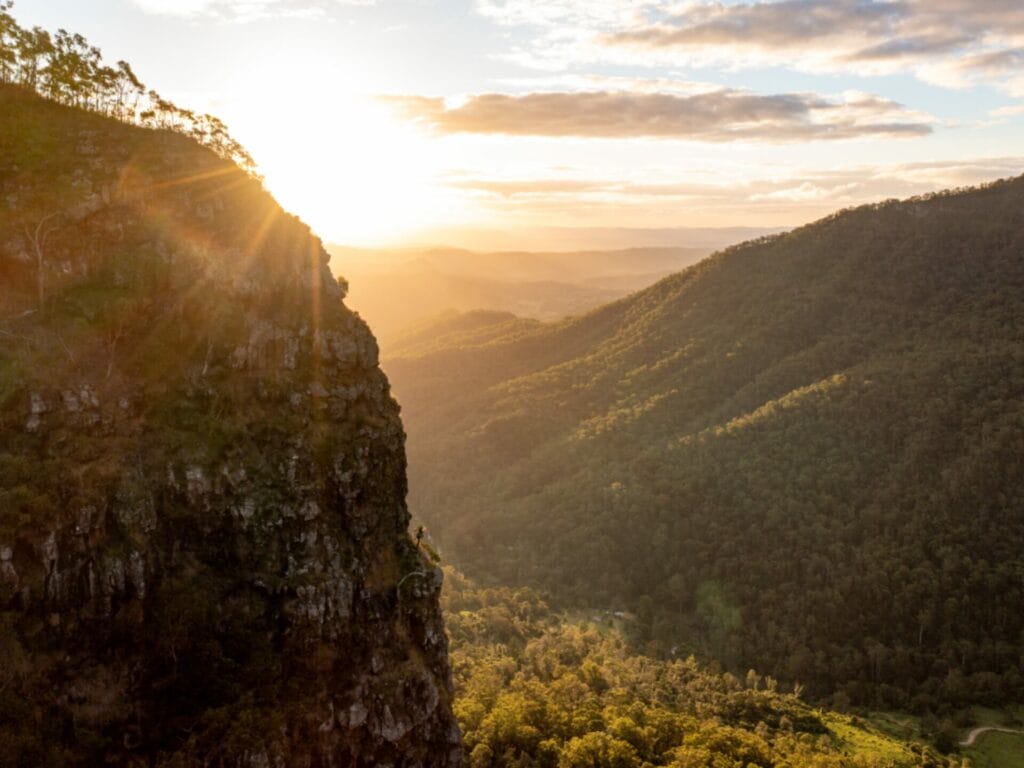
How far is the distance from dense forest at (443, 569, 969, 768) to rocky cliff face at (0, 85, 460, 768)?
33.4 meters

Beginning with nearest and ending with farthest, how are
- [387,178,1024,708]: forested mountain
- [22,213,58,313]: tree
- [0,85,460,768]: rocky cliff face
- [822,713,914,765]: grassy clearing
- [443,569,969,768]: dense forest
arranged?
[0,85,460,768]: rocky cliff face < [22,213,58,313]: tree < [443,569,969,768]: dense forest < [822,713,914,765]: grassy clearing < [387,178,1024,708]: forested mountain

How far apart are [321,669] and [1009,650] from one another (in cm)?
15340

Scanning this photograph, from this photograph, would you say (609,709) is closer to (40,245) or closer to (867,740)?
(867,740)

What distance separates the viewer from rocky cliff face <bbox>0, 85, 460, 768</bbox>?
4547 cm

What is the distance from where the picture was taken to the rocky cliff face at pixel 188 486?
45.5m

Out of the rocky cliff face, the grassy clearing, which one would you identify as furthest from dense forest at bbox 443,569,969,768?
the rocky cliff face

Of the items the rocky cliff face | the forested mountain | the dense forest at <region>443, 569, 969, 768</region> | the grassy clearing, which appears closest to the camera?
the rocky cliff face

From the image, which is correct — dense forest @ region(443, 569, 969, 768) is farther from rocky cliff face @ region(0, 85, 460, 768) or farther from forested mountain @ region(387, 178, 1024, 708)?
rocky cliff face @ region(0, 85, 460, 768)

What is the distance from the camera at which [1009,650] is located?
14588cm

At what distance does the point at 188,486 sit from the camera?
171 feet

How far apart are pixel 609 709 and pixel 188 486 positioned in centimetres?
7863

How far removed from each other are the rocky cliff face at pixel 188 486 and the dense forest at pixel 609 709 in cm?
3340

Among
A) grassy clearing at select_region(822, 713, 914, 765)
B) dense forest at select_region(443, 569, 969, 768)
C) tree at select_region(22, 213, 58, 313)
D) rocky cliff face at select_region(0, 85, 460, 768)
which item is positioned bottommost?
grassy clearing at select_region(822, 713, 914, 765)

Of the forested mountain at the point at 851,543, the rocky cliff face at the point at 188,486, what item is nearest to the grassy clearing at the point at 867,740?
the forested mountain at the point at 851,543
